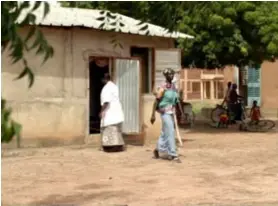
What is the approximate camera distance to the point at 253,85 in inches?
1093

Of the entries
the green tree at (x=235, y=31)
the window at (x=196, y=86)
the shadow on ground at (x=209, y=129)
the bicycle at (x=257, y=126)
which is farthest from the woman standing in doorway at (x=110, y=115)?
the window at (x=196, y=86)

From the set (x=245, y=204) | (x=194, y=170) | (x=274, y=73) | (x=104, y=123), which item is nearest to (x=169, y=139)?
(x=194, y=170)

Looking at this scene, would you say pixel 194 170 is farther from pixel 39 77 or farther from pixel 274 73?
pixel 274 73

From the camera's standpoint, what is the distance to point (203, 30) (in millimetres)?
16266

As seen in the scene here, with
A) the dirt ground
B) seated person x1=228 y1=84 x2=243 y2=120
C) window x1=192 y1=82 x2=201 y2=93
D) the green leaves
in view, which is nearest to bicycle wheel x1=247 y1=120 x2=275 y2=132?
seated person x1=228 y1=84 x2=243 y2=120

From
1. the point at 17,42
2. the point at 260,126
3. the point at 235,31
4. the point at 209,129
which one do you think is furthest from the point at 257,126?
the point at 17,42

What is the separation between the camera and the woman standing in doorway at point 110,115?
11.3 metres

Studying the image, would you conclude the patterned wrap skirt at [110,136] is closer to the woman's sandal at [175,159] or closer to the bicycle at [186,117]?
the woman's sandal at [175,159]

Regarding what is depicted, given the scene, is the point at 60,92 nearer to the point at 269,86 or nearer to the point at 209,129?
the point at 209,129

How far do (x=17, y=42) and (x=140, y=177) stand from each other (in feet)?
20.7

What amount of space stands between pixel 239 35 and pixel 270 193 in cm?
893

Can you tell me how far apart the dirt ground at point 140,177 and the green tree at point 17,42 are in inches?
171

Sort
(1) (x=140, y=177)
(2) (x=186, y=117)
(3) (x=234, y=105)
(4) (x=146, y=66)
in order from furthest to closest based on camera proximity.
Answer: (2) (x=186, y=117) < (3) (x=234, y=105) < (4) (x=146, y=66) < (1) (x=140, y=177)

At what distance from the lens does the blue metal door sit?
90.3 ft
